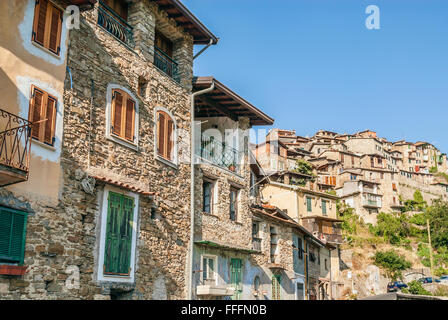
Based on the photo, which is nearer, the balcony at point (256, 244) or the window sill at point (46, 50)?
the window sill at point (46, 50)

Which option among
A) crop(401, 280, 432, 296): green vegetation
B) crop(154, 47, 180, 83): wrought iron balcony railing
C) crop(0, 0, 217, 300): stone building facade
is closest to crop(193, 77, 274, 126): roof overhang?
crop(154, 47, 180, 83): wrought iron balcony railing

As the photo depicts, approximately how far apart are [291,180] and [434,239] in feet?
66.4

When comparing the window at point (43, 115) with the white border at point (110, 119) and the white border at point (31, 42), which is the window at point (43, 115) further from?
the white border at point (110, 119)

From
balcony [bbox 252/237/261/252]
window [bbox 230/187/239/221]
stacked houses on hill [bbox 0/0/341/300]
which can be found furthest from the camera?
balcony [bbox 252/237/261/252]

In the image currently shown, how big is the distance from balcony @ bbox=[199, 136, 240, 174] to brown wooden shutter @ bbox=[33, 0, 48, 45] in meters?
9.20

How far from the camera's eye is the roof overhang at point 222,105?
19.2 meters

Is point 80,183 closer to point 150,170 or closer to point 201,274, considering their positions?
point 150,170

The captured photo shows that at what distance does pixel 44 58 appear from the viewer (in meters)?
11.7

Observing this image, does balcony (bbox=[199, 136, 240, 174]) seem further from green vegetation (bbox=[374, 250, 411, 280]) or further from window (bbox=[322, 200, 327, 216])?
green vegetation (bbox=[374, 250, 411, 280])

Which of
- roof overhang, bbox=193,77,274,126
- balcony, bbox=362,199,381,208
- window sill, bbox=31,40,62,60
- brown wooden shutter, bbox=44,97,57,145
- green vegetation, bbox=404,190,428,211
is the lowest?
brown wooden shutter, bbox=44,97,57,145

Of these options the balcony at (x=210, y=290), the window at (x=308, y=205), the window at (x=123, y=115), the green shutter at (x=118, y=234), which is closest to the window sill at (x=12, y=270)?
the green shutter at (x=118, y=234)

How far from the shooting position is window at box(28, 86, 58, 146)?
1117 centimetres

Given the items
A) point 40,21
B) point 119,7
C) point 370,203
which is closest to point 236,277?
point 119,7

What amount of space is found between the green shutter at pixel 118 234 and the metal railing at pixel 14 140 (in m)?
3.14
